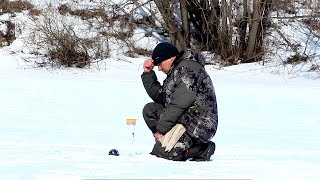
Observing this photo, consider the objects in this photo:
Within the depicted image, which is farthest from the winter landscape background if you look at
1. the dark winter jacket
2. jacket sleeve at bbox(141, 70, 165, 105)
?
jacket sleeve at bbox(141, 70, 165, 105)

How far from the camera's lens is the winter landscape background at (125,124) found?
168 inches

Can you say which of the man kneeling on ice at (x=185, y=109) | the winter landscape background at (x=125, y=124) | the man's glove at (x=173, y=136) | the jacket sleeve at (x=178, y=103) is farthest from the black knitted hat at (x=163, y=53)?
the winter landscape background at (x=125, y=124)

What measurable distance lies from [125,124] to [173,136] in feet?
10.9

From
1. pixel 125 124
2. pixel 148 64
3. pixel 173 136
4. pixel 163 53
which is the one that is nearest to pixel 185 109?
pixel 173 136

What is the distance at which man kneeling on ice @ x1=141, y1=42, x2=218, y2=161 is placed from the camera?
489 cm

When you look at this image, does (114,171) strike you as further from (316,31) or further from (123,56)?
(316,31)

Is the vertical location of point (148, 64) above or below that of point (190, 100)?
above

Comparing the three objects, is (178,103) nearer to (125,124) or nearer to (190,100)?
(190,100)

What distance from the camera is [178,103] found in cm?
485

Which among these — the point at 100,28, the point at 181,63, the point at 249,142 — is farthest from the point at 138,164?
the point at 100,28

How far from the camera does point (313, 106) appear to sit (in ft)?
34.2

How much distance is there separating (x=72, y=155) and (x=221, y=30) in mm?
13141

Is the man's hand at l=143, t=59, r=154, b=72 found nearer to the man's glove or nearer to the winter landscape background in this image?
the man's glove

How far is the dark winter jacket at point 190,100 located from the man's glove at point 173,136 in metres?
0.04
